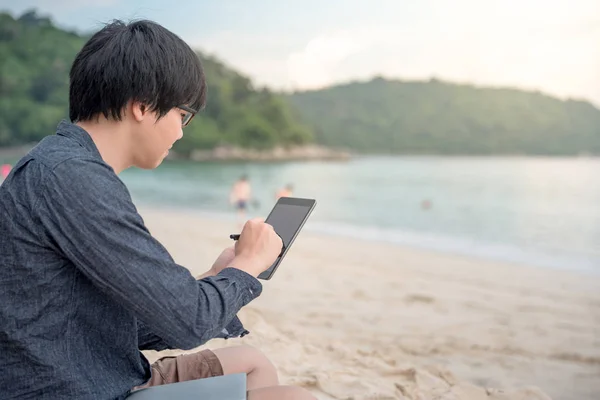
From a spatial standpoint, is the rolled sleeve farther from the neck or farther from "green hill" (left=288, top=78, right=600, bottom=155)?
"green hill" (left=288, top=78, right=600, bottom=155)

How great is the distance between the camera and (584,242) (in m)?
13.3

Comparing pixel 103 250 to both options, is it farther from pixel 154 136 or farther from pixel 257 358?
pixel 257 358

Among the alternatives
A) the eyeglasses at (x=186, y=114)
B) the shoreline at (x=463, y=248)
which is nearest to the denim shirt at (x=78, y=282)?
the eyeglasses at (x=186, y=114)

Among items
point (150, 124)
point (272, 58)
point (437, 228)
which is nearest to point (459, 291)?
point (150, 124)

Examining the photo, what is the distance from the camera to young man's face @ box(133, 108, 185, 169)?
1.20 metres

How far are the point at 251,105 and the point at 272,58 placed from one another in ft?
25.0

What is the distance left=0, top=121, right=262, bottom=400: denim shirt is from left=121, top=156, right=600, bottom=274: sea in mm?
8915

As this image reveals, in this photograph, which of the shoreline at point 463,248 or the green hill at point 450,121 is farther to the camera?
the green hill at point 450,121

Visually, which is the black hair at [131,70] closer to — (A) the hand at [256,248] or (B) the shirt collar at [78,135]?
(B) the shirt collar at [78,135]

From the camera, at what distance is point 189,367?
5.02ft

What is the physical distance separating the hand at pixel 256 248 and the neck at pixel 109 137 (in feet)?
0.90

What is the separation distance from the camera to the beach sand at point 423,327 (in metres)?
2.92

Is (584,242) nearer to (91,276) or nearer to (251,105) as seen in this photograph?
(91,276)

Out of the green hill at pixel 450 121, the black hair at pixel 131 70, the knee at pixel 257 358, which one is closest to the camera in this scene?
the black hair at pixel 131 70
